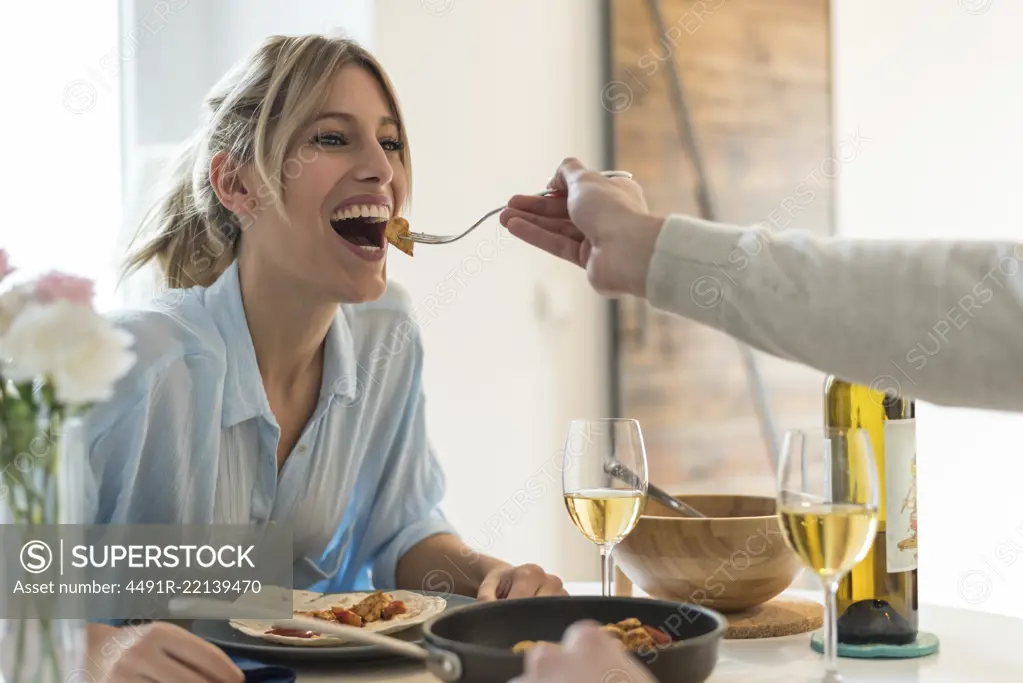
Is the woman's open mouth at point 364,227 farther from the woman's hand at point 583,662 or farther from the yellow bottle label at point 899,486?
the woman's hand at point 583,662

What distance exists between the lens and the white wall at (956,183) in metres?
3.15

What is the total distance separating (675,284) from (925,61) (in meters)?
2.78

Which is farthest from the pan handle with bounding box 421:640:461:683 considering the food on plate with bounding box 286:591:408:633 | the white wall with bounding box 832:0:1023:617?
the white wall with bounding box 832:0:1023:617

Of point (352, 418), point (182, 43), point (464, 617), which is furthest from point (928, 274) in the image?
point (182, 43)

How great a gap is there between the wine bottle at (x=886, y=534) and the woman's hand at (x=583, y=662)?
521mm

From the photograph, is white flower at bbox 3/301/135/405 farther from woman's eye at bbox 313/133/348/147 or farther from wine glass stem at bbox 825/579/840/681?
woman's eye at bbox 313/133/348/147

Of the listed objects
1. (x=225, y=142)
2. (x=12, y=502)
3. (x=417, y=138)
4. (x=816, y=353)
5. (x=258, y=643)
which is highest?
(x=417, y=138)

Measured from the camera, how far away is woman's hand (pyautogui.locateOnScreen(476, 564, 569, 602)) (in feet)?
4.41

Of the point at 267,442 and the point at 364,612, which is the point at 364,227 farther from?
the point at 364,612

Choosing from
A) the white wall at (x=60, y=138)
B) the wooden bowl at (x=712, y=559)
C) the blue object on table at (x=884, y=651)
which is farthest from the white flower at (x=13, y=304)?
the white wall at (x=60, y=138)

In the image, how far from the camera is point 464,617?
95 centimetres

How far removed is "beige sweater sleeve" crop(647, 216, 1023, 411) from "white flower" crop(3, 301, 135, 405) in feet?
1.41

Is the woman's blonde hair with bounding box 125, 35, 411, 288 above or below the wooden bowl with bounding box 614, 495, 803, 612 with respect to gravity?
above

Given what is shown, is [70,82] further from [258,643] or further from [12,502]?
[12,502]
